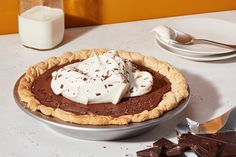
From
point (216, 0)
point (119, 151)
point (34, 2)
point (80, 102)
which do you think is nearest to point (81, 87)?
point (80, 102)

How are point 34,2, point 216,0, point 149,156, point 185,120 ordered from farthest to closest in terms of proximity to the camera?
point 216,0, point 34,2, point 185,120, point 149,156

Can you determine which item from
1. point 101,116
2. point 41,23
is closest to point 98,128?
point 101,116

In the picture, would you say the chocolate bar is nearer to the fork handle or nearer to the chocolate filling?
the chocolate filling

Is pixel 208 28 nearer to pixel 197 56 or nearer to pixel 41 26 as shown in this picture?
pixel 197 56

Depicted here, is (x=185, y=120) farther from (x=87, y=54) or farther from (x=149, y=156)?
(x=87, y=54)

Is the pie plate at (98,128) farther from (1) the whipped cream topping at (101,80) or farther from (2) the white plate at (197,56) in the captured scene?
(2) the white plate at (197,56)

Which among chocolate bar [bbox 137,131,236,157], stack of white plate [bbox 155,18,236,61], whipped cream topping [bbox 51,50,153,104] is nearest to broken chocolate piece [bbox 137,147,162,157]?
chocolate bar [bbox 137,131,236,157]

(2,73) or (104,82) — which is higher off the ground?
(104,82)
